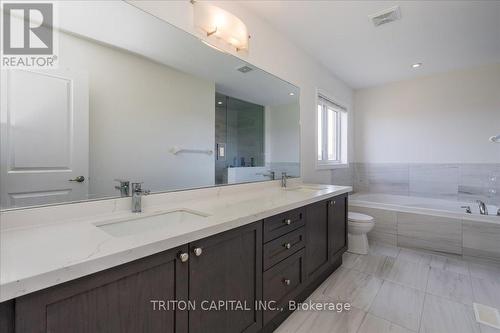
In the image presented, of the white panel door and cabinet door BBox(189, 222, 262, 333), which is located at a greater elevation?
the white panel door

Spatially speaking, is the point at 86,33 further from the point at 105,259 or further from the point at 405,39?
the point at 405,39

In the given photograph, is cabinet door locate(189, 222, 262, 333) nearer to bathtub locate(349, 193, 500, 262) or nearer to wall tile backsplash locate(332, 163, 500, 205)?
bathtub locate(349, 193, 500, 262)

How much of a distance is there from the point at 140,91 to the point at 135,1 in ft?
1.56

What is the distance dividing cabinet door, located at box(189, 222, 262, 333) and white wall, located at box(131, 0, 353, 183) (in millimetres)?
1355

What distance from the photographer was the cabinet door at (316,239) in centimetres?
173

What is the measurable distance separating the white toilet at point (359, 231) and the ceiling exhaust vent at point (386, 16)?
2.00m

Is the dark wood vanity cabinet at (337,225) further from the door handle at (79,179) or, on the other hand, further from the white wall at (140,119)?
the door handle at (79,179)

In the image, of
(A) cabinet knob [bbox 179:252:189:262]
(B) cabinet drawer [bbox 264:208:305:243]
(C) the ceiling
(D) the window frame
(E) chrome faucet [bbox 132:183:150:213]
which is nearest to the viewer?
(A) cabinet knob [bbox 179:252:189:262]

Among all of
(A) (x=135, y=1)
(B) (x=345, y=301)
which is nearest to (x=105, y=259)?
(A) (x=135, y=1)

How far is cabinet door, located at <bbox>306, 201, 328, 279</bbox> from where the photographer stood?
5.66 ft

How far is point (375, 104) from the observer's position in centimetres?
395

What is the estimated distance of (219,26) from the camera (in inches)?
65.8

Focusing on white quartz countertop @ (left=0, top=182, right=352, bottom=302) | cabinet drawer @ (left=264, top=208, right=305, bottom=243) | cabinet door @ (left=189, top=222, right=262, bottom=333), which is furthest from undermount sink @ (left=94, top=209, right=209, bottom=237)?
cabinet drawer @ (left=264, top=208, right=305, bottom=243)

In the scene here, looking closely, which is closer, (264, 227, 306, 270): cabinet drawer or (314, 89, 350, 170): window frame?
(264, 227, 306, 270): cabinet drawer
